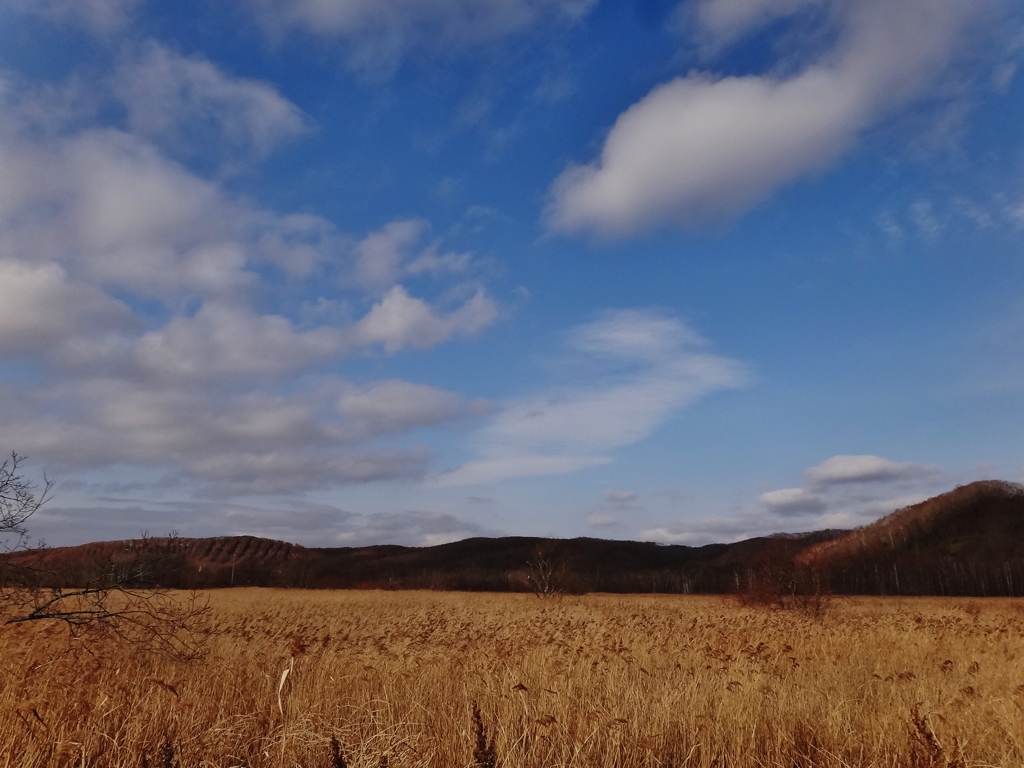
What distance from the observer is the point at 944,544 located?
10456 cm

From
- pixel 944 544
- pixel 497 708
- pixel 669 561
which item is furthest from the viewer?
pixel 669 561

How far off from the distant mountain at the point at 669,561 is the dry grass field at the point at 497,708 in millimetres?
19864

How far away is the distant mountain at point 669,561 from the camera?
228ft

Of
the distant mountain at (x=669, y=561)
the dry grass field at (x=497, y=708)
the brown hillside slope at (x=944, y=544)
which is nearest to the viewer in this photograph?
the dry grass field at (x=497, y=708)

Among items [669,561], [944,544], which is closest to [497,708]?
[944,544]

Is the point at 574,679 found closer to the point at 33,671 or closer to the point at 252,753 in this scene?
the point at 252,753

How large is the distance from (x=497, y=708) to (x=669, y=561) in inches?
5109

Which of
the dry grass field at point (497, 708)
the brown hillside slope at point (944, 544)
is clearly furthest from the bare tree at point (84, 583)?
the brown hillside slope at point (944, 544)

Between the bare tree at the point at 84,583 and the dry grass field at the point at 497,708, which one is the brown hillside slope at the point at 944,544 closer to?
the dry grass field at the point at 497,708

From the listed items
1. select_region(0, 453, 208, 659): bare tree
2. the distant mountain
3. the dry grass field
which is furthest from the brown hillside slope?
select_region(0, 453, 208, 659): bare tree

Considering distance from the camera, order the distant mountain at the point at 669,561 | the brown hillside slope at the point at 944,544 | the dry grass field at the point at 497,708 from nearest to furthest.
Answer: the dry grass field at the point at 497,708 → the distant mountain at the point at 669,561 → the brown hillside slope at the point at 944,544

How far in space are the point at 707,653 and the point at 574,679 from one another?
3.50 m

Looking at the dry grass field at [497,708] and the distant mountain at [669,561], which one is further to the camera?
the distant mountain at [669,561]

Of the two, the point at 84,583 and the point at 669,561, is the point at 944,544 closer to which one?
the point at 669,561
